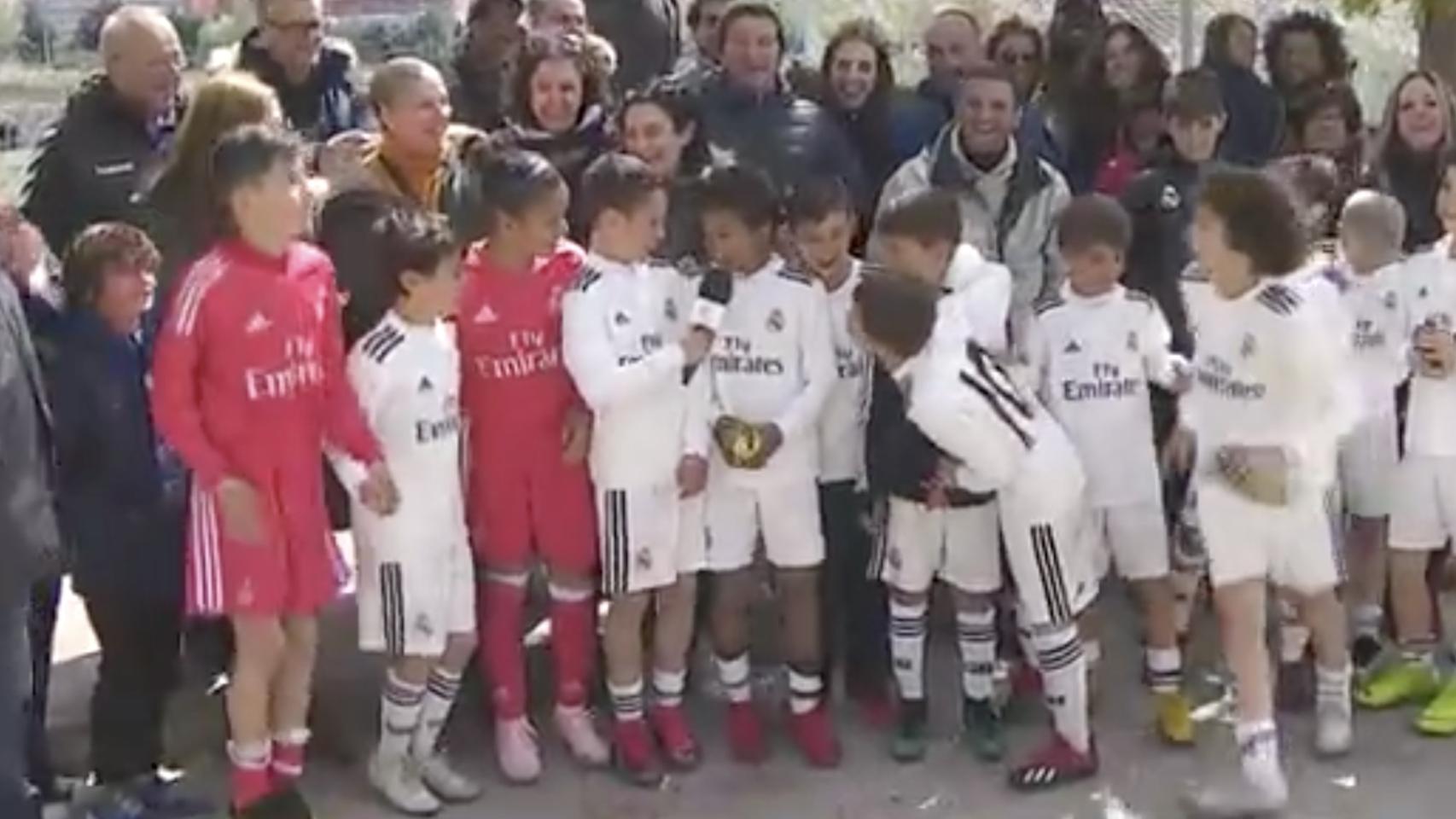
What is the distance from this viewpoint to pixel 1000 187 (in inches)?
222

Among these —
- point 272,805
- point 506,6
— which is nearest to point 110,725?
point 272,805

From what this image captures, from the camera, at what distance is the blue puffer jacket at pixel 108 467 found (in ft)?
15.4

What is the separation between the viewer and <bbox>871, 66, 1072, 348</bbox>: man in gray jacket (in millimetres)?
5609

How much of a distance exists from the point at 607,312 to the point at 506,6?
1723 millimetres

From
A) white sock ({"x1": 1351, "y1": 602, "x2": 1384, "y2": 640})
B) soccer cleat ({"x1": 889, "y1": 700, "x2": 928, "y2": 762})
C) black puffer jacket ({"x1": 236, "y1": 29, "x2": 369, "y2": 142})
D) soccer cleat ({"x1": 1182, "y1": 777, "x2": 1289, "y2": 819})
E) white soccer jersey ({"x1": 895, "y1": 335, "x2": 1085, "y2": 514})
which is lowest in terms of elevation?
soccer cleat ({"x1": 1182, "y1": 777, "x2": 1289, "y2": 819})

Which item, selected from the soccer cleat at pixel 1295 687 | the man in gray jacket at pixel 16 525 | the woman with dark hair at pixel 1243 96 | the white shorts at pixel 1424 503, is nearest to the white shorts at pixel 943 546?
the soccer cleat at pixel 1295 687

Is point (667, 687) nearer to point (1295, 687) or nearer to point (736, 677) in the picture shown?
point (736, 677)

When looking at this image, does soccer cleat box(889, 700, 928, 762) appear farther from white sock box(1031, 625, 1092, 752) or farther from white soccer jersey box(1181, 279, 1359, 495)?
white soccer jersey box(1181, 279, 1359, 495)

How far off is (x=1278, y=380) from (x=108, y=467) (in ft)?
8.03

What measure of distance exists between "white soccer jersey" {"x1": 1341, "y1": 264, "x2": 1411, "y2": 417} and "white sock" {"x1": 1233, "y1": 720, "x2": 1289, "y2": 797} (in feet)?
3.06

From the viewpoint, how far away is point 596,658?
5449 mm

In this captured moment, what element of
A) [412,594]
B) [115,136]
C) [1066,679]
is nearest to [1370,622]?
[1066,679]

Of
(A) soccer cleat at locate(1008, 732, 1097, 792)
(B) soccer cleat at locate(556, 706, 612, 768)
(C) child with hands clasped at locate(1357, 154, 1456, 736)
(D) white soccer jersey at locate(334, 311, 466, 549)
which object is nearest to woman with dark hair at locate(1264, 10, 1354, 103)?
(C) child with hands clasped at locate(1357, 154, 1456, 736)

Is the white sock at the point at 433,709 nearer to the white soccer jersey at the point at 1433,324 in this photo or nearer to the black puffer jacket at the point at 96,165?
the black puffer jacket at the point at 96,165
